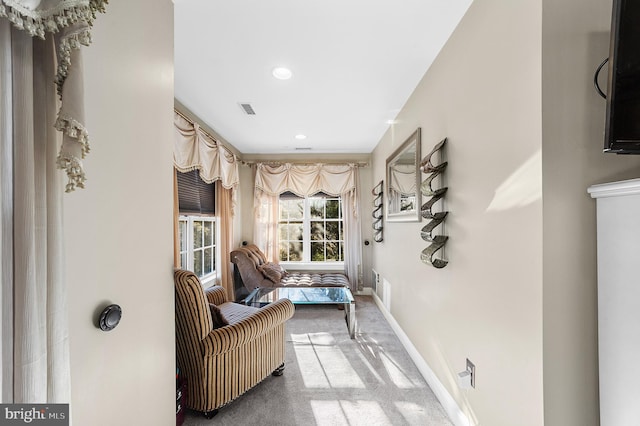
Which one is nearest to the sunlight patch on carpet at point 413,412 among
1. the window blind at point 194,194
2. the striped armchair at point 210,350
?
the striped armchair at point 210,350

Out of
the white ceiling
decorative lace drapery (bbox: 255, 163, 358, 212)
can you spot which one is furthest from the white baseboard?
decorative lace drapery (bbox: 255, 163, 358, 212)

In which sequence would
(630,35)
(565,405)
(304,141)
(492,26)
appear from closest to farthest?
(630,35) → (565,405) → (492,26) → (304,141)

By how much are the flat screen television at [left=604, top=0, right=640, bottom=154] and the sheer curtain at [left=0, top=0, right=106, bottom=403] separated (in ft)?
5.09

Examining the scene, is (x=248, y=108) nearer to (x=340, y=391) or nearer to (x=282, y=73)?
(x=282, y=73)

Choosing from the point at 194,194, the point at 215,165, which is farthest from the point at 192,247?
the point at 215,165

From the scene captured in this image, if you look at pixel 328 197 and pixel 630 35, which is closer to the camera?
pixel 630 35

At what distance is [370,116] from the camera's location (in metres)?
3.12

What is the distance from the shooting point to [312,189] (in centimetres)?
466

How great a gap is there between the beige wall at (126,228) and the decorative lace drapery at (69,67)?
0.81 ft

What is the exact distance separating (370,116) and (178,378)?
290 cm

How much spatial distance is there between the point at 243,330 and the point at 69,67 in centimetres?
156

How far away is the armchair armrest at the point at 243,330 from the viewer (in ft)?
5.49

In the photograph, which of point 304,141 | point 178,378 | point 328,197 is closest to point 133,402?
point 178,378

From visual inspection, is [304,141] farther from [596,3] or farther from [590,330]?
[590,330]
